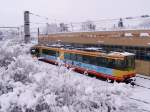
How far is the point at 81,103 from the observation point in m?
8.00

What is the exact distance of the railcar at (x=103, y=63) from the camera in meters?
21.9

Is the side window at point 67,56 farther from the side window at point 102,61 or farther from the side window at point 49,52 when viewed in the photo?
the side window at point 102,61

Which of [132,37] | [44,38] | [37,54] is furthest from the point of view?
[44,38]

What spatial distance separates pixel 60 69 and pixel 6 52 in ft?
42.7

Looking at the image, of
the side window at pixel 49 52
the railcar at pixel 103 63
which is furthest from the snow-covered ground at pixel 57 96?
the side window at pixel 49 52

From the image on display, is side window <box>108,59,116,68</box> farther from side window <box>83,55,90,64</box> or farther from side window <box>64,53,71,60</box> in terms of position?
side window <box>64,53,71,60</box>

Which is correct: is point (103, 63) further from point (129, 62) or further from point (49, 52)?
point (49, 52)

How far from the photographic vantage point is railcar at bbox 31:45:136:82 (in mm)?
21938

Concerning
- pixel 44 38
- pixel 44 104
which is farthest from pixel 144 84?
pixel 44 38

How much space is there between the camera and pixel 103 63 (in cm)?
2367

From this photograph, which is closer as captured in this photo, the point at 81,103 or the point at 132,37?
the point at 81,103

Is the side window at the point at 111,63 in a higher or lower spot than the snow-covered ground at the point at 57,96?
lower

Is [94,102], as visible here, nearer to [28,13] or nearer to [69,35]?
[69,35]

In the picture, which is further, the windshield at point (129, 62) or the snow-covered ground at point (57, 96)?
the windshield at point (129, 62)
